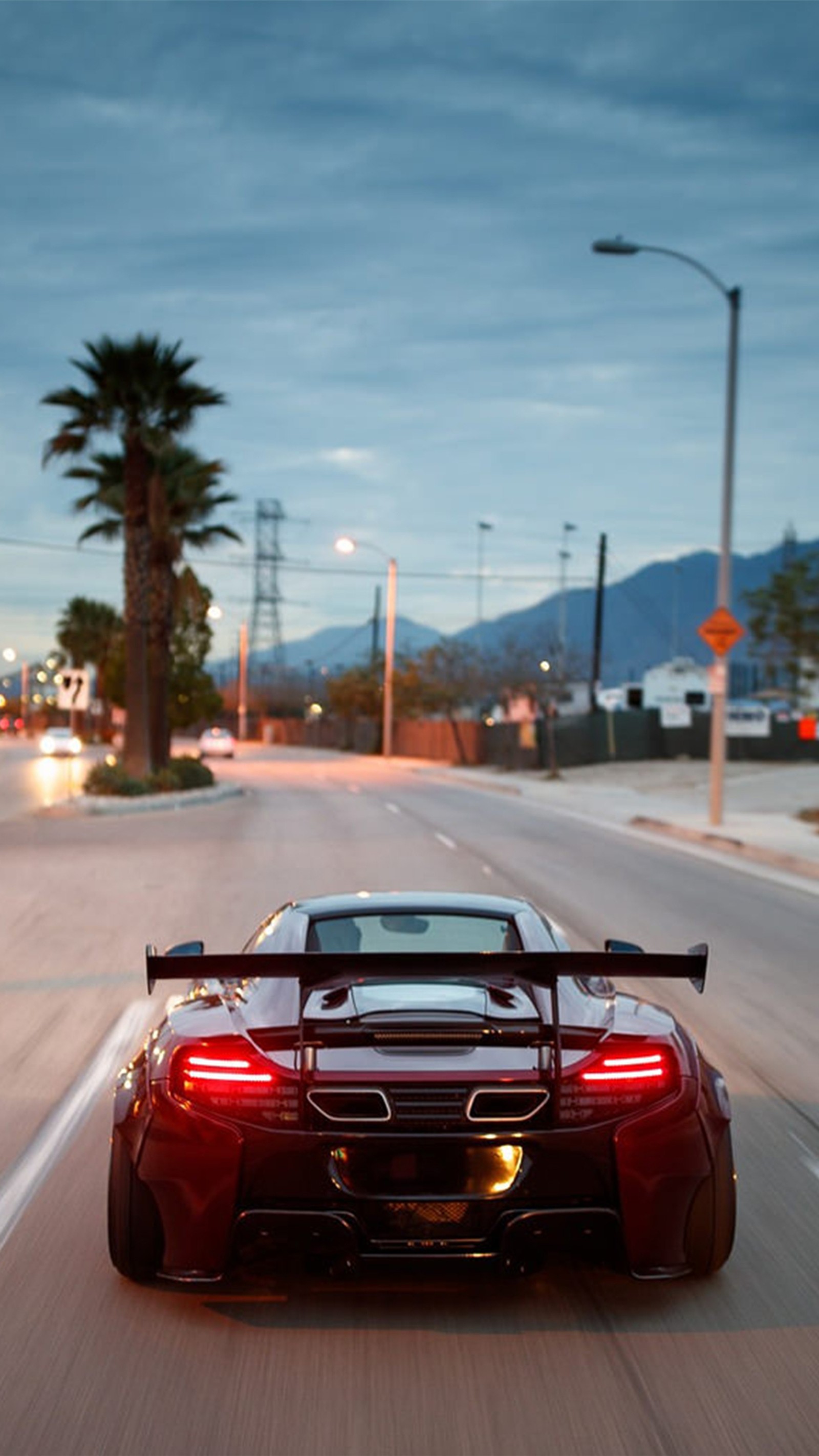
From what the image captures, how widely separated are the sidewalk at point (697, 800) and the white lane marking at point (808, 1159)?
1437 cm

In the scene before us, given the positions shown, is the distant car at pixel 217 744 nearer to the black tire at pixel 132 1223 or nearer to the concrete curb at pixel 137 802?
the concrete curb at pixel 137 802

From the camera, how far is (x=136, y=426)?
131 feet

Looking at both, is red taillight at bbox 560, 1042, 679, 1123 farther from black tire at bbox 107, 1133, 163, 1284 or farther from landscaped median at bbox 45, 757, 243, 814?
landscaped median at bbox 45, 757, 243, 814

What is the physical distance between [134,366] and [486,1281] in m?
36.0

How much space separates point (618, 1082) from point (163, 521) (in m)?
38.2

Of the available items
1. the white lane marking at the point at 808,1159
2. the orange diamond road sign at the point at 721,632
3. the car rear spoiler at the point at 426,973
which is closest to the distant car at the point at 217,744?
the orange diamond road sign at the point at 721,632

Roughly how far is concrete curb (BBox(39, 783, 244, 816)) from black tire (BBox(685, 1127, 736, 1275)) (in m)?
29.9

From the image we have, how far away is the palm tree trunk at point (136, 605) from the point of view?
131 feet

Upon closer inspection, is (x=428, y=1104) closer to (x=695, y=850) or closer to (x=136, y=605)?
(x=695, y=850)

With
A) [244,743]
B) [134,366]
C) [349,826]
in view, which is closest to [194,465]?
[134,366]

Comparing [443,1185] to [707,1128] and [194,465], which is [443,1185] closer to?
[707,1128]

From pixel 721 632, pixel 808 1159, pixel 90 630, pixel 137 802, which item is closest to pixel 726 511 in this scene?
pixel 721 632

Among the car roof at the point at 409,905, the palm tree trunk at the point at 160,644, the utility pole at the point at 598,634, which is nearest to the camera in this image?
the car roof at the point at 409,905

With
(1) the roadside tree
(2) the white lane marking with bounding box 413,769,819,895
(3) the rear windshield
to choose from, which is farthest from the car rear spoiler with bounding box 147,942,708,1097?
(1) the roadside tree
